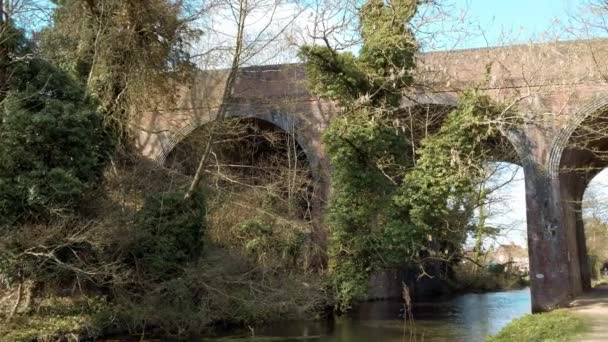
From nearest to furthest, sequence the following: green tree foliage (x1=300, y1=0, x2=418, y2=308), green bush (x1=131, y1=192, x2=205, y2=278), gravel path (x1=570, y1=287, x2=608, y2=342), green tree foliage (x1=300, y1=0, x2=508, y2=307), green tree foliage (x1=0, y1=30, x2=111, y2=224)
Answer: gravel path (x1=570, y1=287, x2=608, y2=342)
green tree foliage (x1=0, y1=30, x2=111, y2=224)
green bush (x1=131, y1=192, x2=205, y2=278)
green tree foliage (x1=300, y1=0, x2=508, y2=307)
green tree foliage (x1=300, y1=0, x2=418, y2=308)

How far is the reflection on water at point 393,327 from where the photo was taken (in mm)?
13750

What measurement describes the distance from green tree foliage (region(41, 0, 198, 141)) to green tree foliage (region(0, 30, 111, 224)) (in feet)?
8.51

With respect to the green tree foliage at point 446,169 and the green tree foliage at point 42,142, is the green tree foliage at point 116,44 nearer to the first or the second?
the green tree foliage at point 42,142

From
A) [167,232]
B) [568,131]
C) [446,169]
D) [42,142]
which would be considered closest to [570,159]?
[568,131]

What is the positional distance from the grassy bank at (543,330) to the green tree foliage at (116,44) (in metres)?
11.2

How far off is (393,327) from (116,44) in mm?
10663

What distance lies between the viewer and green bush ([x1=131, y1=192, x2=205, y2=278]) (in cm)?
1419

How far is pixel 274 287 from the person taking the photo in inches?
610

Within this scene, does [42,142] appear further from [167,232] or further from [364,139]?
[364,139]

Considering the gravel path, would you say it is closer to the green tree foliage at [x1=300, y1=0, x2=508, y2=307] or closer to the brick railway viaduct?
the brick railway viaduct

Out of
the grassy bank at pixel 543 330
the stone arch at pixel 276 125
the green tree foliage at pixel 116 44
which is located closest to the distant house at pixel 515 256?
the stone arch at pixel 276 125

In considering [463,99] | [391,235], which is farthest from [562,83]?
[391,235]

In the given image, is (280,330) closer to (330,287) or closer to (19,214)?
(330,287)

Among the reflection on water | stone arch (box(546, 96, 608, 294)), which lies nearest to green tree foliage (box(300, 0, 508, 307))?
the reflection on water
